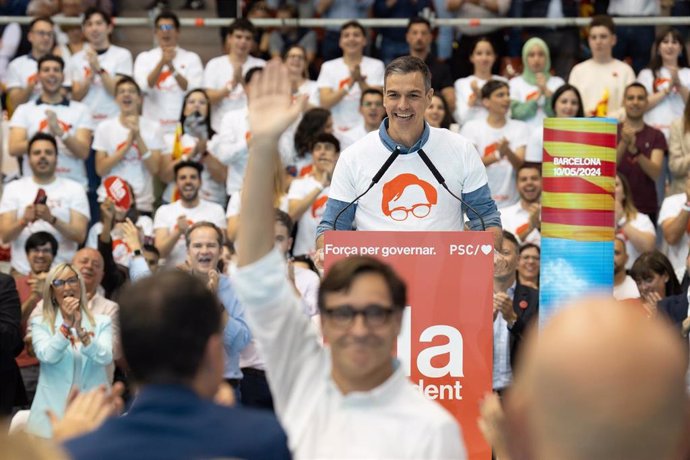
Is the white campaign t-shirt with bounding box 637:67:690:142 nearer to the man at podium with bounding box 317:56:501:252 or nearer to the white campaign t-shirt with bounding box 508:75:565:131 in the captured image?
the white campaign t-shirt with bounding box 508:75:565:131

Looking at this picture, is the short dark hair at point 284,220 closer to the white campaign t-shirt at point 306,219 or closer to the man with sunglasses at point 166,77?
the white campaign t-shirt at point 306,219

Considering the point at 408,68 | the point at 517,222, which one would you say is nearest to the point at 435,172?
the point at 408,68

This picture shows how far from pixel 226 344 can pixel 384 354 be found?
5048mm

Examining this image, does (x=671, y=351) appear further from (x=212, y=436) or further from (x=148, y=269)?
(x=148, y=269)

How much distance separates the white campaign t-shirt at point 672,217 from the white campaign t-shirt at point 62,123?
15.7ft

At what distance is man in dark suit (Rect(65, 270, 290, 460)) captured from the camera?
288cm

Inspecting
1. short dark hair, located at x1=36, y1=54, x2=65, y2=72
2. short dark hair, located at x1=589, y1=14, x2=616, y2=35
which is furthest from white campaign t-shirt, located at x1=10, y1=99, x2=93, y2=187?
A: short dark hair, located at x1=589, y1=14, x2=616, y2=35

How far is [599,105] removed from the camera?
11.7 metres

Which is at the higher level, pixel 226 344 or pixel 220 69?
pixel 220 69

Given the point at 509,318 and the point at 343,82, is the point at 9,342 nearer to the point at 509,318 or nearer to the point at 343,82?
the point at 509,318

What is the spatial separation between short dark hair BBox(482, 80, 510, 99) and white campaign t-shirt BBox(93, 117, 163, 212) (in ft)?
9.30

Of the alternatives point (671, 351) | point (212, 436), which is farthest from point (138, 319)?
point (671, 351)

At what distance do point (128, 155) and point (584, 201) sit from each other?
5.30 m

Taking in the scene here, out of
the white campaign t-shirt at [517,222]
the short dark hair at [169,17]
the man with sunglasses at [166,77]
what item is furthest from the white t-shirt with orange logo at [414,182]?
the short dark hair at [169,17]
